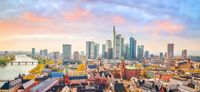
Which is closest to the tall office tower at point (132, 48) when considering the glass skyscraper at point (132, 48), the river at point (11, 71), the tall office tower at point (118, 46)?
the glass skyscraper at point (132, 48)

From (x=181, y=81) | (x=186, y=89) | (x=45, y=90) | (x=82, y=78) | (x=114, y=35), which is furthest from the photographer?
(x=114, y=35)

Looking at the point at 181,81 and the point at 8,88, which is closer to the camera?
the point at 8,88

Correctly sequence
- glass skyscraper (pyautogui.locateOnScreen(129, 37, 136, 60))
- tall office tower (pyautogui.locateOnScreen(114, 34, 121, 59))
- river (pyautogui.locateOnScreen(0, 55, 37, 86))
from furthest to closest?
glass skyscraper (pyautogui.locateOnScreen(129, 37, 136, 60)), tall office tower (pyautogui.locateOnScreen(114, 34, 121, 59)), river (pyautogui.locateOnScreen(0, 55, 37, 86))

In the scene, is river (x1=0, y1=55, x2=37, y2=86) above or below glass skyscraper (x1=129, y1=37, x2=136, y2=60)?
below

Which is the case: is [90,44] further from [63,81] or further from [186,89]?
[186,89]

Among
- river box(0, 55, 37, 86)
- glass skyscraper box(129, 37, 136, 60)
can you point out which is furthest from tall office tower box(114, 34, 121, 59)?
river box(0, 55, 37, 86)

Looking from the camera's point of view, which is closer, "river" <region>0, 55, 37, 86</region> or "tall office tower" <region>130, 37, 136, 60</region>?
"river" <region>0, 55, 37, 86</region>

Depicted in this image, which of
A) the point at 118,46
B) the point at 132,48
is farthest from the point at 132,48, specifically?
the point at 118,46

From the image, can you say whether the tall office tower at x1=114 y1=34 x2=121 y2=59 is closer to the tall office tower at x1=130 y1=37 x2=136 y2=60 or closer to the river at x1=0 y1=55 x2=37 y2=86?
the tall office tower at x1=130 y1=37 x2=136 y2=60

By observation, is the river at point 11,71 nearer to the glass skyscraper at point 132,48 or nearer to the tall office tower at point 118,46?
the tall office tower at point 118,46

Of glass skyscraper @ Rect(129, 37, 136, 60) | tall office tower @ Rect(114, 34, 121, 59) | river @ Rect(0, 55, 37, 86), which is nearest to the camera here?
river @ Rect(0, 55, 37, 86)

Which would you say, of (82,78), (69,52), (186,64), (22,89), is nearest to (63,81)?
(82,78)
